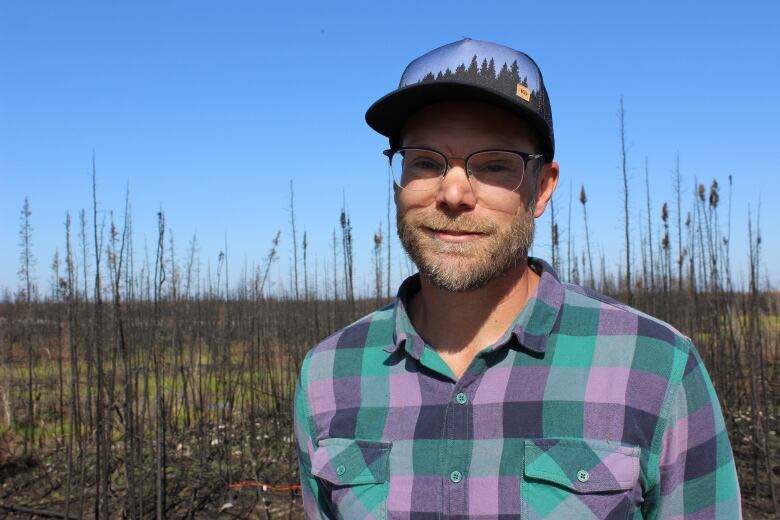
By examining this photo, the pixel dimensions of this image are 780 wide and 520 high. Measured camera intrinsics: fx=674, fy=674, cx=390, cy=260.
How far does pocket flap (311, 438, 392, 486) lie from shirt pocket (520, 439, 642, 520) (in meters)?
0.21

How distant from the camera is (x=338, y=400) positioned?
1099 millimetres

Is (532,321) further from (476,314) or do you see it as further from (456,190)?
(456,190)

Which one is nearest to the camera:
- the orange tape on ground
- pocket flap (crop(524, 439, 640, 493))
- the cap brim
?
pocket flap (crop(524, 439, 640, 493))

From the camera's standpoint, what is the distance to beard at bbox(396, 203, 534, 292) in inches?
40.1

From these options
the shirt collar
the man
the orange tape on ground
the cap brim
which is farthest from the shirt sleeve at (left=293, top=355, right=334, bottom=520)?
the orange tape on ground

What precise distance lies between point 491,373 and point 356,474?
0.25 metres

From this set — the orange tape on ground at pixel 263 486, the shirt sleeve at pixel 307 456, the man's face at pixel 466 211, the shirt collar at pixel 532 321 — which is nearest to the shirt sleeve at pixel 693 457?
the shirt collar at pixel 532 321

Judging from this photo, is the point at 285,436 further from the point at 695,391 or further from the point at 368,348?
the point at 695,391

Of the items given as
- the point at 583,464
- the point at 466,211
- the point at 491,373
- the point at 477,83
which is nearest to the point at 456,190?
the point at 466,211

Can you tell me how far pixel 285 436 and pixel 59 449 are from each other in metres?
1.55

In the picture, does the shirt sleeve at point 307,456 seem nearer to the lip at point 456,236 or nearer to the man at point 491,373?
the man at point 491,373

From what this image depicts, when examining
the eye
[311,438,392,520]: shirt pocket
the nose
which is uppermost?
the eye

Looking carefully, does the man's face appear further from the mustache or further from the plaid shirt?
the plaid shirt

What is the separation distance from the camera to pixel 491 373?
101cm
